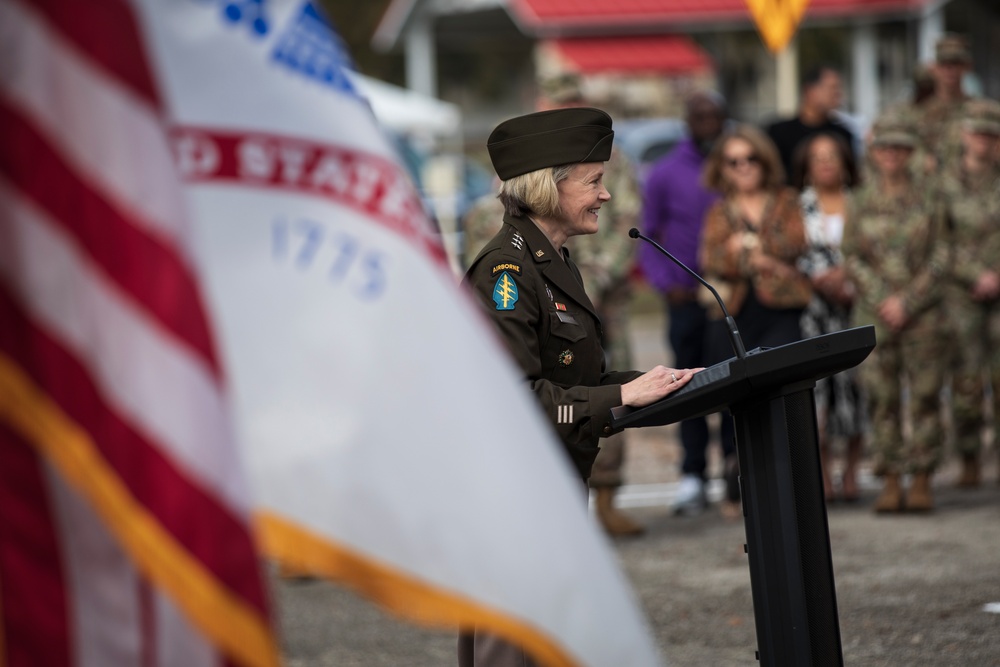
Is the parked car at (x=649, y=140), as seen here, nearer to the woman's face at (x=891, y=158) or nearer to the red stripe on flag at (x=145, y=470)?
the woman's face at (x=891, y=158)

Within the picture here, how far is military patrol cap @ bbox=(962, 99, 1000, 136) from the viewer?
8922 mm

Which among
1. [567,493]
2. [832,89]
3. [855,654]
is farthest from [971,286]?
[567,493]

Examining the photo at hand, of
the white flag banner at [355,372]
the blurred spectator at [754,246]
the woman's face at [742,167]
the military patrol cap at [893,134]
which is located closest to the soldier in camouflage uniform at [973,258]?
the military patrol cap at [893,134]

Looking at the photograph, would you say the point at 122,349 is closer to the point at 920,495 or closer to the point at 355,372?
the point at 355,372

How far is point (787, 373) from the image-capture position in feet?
11.6

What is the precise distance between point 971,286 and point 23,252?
7638 millimetres

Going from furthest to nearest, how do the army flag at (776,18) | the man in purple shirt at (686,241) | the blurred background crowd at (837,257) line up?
the army flag at (776,18) < the man in purple shirt at (686,241) < the blurred background crowd at (837,257)

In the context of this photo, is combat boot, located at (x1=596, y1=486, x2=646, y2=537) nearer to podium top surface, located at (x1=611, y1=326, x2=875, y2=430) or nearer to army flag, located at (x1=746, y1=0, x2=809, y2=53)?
podium top surface, located at (x1=611, y1=326, x2=875, y2=430)

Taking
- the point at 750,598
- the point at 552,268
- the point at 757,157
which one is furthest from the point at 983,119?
the point at 552,268

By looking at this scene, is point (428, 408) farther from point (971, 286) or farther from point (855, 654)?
point (971, 286)

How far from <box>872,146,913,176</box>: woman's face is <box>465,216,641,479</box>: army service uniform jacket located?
4797 mm

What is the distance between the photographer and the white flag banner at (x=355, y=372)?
2172mm

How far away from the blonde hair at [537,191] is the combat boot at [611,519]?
4439 mm

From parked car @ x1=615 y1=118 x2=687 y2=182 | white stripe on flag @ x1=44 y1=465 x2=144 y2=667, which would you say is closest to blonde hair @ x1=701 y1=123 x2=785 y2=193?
white stripe on flag @ x1=44 y1=465 x2=144 y2=667
